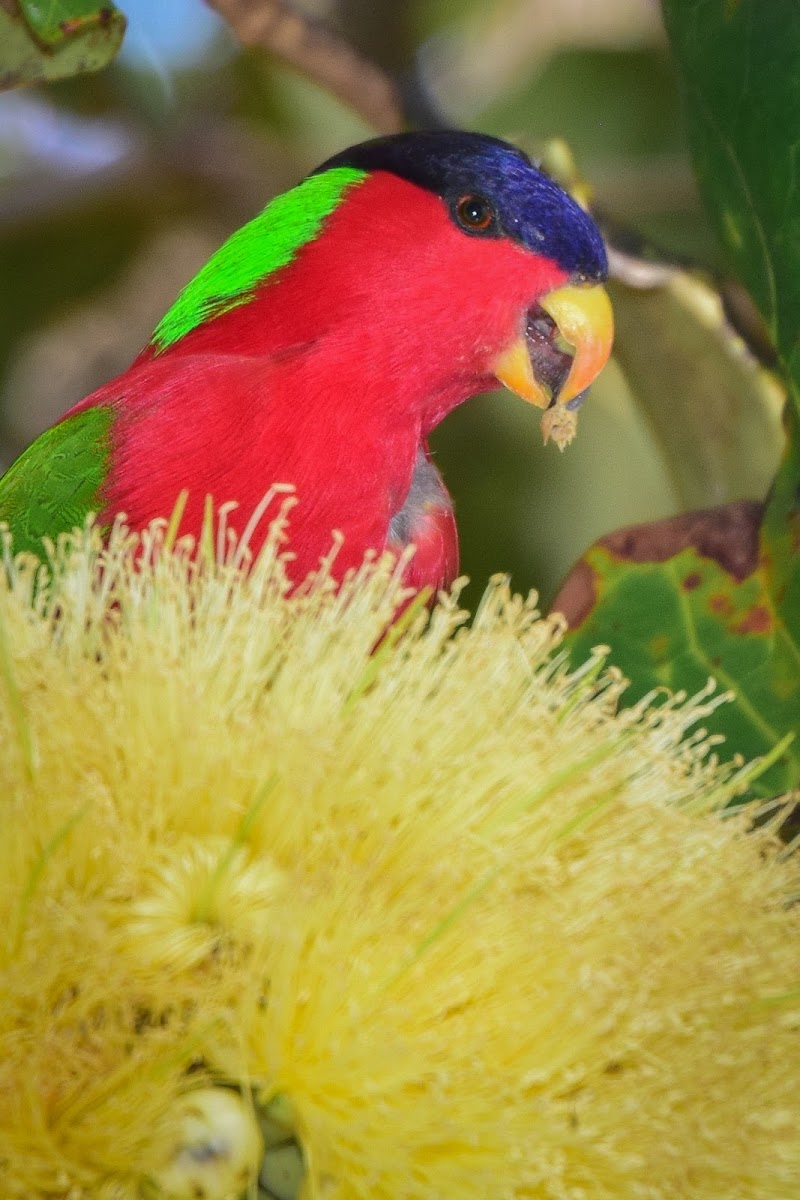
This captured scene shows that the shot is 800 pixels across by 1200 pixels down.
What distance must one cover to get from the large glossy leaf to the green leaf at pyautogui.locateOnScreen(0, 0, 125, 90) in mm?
405

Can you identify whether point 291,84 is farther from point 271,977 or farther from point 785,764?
point 271,977

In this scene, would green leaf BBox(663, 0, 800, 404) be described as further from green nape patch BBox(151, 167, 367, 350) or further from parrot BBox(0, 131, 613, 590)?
green nape patch BBox(151, 167, 367, 350)

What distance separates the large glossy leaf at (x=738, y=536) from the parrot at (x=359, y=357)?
0.11 m

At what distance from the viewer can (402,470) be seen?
101 cm

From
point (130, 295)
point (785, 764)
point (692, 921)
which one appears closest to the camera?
point (692, 921)

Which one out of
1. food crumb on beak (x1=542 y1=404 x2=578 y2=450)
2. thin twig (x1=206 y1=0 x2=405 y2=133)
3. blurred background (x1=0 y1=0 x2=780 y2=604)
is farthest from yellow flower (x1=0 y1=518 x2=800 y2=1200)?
blurred background (x1=0 y1=0 x2=780 y2=604)

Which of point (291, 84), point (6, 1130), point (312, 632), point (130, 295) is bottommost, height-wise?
point (130, 295)

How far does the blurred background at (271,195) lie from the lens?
1613mm

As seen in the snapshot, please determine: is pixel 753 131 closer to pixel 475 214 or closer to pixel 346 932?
pixel 475 214

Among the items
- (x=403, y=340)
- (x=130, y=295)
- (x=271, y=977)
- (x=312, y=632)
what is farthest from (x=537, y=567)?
(x=271, y=977)

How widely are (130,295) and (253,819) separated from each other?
112 cm

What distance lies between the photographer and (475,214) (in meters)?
1.01

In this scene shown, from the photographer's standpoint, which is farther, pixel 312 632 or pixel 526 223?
pixel 526 223

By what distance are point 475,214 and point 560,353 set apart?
0.39 ft
